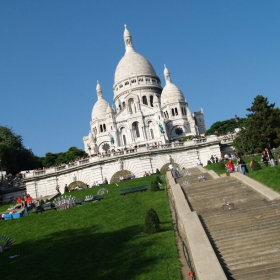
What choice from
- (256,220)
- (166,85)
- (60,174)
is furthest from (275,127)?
(166,85)

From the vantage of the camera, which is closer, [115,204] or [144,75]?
[115,204]

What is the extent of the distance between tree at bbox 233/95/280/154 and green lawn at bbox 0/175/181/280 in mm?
20773

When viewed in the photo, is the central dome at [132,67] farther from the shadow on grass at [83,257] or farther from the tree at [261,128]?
the shadow on grass at [83,257]

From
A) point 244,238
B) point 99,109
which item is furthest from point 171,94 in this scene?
point 244,238

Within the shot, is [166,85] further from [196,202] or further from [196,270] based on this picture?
[196,270]

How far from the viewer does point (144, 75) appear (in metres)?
95.8

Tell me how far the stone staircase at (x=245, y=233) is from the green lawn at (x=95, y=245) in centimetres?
133

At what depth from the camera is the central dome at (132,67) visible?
96500 mm

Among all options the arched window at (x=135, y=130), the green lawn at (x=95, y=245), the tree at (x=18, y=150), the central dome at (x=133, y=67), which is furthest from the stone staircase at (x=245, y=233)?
the central dome at (x=133, y=67)

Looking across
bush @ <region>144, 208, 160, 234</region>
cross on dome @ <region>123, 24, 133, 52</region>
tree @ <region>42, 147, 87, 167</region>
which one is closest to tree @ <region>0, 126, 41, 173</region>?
tree @ <region>42, 147, 87, 167</region>

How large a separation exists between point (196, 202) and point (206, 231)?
446 cm

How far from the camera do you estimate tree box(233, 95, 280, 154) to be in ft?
123

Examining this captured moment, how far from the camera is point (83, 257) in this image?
39.2ft

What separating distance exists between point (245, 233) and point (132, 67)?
89.0m
